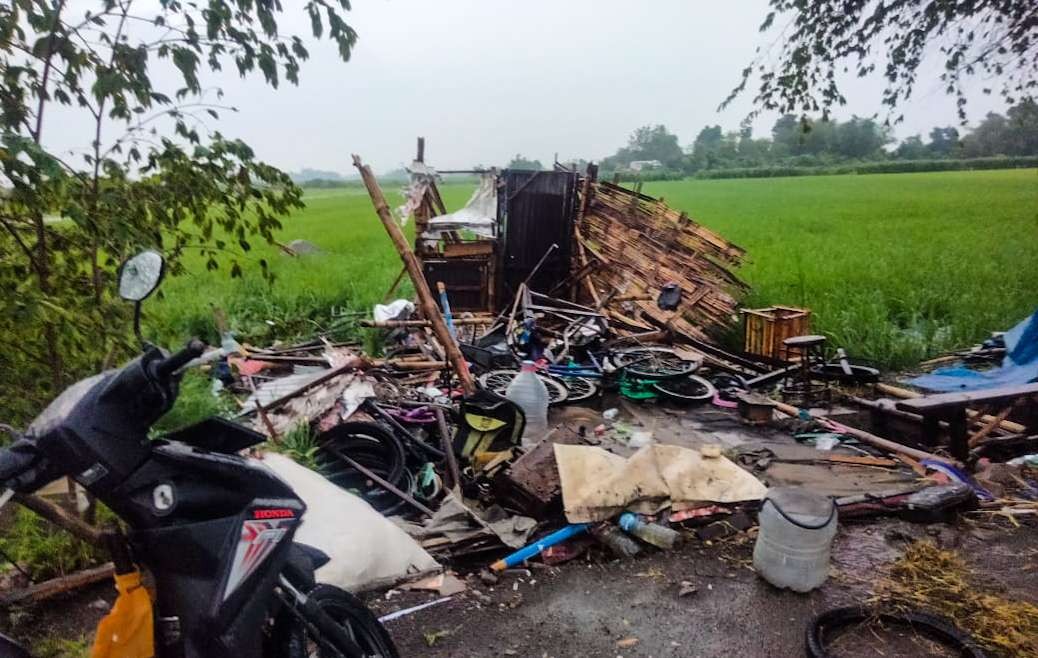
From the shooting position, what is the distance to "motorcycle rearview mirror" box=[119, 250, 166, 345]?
5.92 feet

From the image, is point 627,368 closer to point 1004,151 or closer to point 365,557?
point 365,557

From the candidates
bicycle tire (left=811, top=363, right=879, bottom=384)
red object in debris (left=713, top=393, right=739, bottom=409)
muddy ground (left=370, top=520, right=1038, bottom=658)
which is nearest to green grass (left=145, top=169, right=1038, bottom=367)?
bicycle tire (left=811, top=363, right=879, bottom=384)

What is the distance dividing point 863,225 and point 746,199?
44.3ft

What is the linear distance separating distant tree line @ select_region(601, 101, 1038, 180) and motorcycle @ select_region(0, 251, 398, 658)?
43127 millimetres

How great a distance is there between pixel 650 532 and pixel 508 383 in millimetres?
3307

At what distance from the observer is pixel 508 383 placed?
6.94 meters

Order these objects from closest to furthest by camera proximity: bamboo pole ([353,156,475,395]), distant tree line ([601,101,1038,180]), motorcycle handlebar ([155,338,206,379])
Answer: motorcycle handlebar ([155,338,206,379]) < bamboo pole ([353,156,475,395]) < distant tree line ([601,101,1038,180])

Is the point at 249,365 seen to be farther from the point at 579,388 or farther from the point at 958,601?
the point at 958,601

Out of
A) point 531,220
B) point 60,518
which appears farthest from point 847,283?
point 60,518

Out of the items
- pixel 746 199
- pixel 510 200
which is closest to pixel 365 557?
pixel 510 200

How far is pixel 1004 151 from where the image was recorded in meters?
51.2

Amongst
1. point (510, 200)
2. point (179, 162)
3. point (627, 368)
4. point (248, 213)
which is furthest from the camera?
point (510, 200)

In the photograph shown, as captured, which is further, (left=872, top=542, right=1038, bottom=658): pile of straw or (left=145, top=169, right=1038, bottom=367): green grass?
(left=145, top=169, right=1038, bottom=367): green grass

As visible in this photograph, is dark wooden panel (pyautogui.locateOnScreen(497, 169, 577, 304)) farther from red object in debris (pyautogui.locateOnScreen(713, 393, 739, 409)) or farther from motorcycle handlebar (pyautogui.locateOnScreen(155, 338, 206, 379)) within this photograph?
motorcycle handlebar (pyautogui.locateOnScreen(155, 338, 206, 379))
